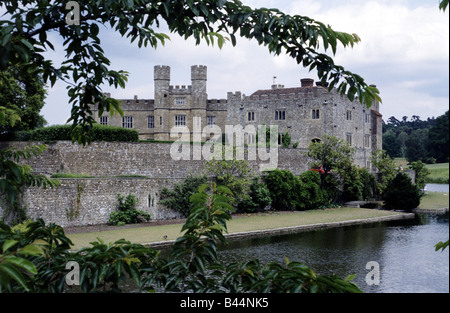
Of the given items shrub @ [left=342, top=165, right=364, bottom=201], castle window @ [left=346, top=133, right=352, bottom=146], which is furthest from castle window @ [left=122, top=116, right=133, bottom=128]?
shrub @ [left=342, top=165, right=364, bottom=201]

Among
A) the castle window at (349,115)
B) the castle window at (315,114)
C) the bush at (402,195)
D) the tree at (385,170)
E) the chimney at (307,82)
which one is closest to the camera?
the bush at (402,195)

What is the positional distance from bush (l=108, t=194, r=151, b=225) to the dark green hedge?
4.67m

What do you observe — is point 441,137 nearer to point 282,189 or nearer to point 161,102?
point 282,189

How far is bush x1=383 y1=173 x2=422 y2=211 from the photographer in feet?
87.4

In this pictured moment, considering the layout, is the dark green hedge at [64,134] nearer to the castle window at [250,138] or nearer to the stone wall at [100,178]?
the stone wall at [100,178]

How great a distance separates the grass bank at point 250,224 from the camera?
15.2m

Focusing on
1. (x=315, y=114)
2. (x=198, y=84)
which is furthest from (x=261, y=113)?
(x=198, y=84)

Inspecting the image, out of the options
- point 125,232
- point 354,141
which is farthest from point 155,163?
point 354,141

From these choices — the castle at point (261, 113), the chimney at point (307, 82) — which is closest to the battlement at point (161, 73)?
the castle at point (261, 113)

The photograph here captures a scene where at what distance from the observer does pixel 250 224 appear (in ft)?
63.6

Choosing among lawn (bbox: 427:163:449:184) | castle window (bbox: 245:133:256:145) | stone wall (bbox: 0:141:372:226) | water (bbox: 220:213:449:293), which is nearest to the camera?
lawn (bbox: 427:163:449:184)

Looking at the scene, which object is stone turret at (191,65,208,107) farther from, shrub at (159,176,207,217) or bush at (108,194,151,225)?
bush at (108,194,151,225)

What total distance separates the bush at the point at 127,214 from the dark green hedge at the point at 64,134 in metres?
4.67

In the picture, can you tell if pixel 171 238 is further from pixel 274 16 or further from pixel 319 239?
pixel 274 16
